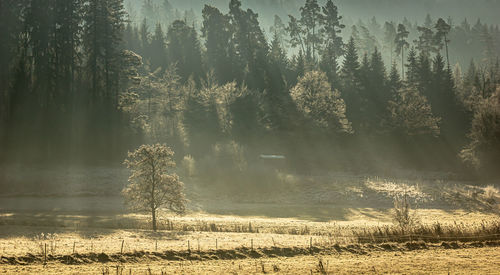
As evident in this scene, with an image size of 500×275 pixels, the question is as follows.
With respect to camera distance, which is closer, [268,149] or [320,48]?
[268,149]

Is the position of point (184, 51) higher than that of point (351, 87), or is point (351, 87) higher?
point (184, 51)

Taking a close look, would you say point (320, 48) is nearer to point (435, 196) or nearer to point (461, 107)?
point (461, 107)

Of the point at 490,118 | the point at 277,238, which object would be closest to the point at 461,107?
the point at 490,118

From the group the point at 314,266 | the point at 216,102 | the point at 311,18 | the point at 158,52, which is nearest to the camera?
the point at 314,266

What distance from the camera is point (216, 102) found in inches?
2982

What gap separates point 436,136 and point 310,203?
4433 centimetres

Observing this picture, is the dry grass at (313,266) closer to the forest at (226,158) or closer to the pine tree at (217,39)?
the forest at (226,158)

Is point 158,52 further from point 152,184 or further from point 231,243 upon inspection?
point 231,243

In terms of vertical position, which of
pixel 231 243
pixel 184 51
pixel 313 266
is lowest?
pixel 313 266

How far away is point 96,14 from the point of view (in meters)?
66.9

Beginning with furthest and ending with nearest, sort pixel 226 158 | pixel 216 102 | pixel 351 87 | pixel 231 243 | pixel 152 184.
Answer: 1. pixel 351 87
2. pixel 216 102
3. pixel 226 158
4. pixel 152 184
5. pixel 231 243

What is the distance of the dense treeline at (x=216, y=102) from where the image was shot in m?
61.8

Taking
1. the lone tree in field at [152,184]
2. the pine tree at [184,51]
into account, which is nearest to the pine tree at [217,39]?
the pine tree at [184,51]

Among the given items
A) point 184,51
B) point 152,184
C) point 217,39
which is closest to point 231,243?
point 152,184
